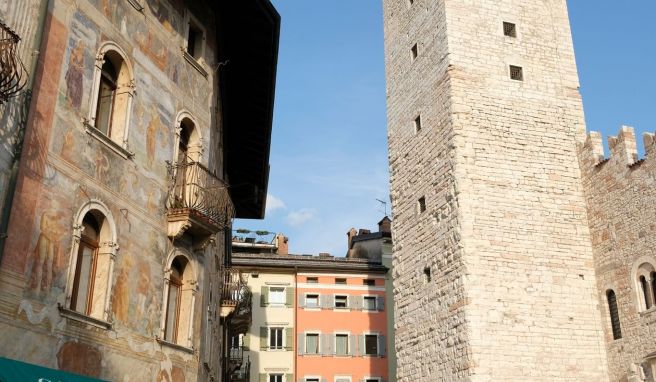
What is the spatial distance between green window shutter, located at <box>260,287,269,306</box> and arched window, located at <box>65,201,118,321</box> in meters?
26.0

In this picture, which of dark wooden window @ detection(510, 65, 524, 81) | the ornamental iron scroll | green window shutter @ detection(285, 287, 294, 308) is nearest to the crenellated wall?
dark wooden window @ detection(510, 65, 524, 81)

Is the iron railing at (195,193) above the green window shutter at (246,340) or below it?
below

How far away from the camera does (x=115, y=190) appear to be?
420 inches

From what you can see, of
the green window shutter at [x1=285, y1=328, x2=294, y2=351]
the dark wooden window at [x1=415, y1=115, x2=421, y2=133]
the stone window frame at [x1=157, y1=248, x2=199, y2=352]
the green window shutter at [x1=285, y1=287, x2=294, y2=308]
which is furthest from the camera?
the green window shutter at [x1=285, y1=287, x2=294, y2=308]

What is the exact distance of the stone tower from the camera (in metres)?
18.2

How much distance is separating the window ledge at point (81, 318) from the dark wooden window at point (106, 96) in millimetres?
2979

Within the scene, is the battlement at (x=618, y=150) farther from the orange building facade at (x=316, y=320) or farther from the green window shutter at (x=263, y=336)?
the green window shutter at (x=263, y=336)

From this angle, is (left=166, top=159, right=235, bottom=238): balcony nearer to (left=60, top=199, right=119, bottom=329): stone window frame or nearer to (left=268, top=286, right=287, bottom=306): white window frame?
(left=60, top=199, right=119, bottom=329): stone window frame

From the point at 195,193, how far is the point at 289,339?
78.3 ft

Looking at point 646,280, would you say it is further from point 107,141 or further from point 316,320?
point 316,320

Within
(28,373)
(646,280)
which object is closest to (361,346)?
(646,280)

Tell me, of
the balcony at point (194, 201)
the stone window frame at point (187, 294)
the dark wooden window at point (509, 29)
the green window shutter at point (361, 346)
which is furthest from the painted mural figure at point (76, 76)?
the green window shutter at point (361, 346)

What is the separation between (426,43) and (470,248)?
7.35 meters

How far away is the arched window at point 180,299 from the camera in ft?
40.1
